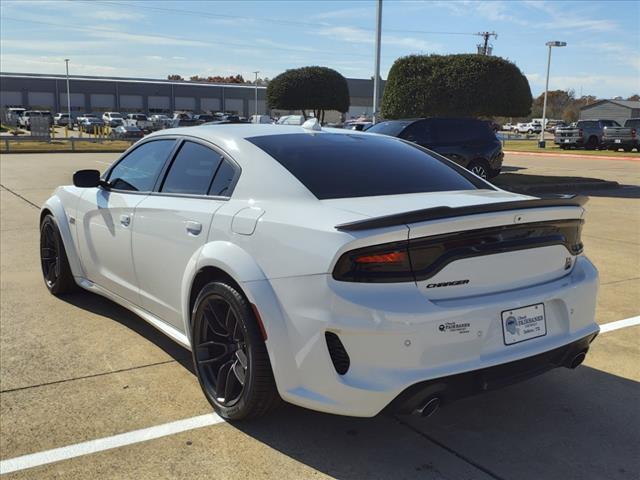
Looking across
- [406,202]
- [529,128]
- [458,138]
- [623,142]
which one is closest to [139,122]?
[623,142]

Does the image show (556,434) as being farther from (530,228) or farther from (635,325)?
(635,325)

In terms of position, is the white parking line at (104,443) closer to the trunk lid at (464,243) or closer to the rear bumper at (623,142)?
the trunk lid at (464,243)

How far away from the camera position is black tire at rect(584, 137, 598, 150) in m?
34.7

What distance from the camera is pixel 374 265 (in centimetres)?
270

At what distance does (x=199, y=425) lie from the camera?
3340 millimetres

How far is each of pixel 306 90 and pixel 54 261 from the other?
2721 cm


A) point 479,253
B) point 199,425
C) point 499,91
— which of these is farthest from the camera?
point 499,91

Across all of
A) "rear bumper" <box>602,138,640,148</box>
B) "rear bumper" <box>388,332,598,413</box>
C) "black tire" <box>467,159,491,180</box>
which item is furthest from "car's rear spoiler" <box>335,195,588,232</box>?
"rear bumper" <box>602,138,640,148</box>

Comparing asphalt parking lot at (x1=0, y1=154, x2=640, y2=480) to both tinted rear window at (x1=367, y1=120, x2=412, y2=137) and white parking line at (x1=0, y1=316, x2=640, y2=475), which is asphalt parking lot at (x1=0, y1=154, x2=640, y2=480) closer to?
white parking line at (x1=0, y1=316, x2=640, y2=475)

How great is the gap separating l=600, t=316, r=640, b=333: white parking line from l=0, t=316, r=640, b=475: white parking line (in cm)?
319

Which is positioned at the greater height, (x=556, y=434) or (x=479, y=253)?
(x=479, y=253)

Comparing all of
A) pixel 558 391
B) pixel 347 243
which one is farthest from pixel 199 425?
pixel 558 391

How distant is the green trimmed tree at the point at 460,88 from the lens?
16922mm

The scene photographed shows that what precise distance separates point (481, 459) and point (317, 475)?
2.61ft
